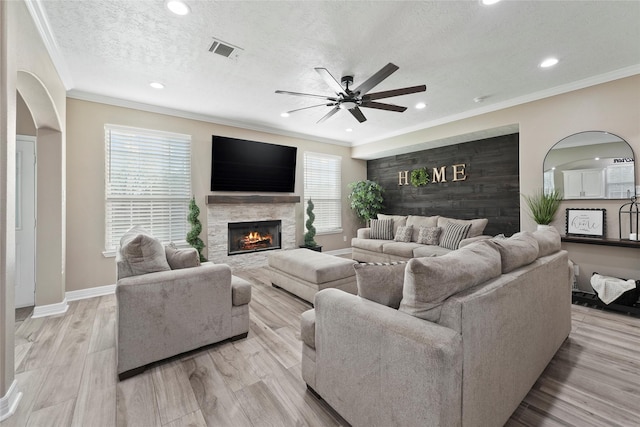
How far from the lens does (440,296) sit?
1155 mm

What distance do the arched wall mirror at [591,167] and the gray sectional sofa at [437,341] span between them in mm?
2556

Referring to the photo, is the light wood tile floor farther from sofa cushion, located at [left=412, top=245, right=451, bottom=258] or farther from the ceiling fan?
the ceiling fan

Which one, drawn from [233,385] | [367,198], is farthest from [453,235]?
[233,385]

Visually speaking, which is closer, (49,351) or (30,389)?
(30,389)

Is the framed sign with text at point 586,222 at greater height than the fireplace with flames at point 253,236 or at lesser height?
greater

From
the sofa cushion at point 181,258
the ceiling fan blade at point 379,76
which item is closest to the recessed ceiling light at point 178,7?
the ceiling fan blade at point 379,76

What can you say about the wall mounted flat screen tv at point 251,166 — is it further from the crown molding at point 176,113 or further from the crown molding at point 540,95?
the crown molding at point 540,95

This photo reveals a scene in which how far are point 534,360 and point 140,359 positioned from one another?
8.93 ft

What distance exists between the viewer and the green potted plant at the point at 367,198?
6348 millimetres

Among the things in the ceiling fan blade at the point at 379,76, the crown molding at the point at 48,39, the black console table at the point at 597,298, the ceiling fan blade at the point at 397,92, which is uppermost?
the crown molding at the point at 48,39

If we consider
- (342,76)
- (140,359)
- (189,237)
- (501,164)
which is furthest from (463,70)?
(189,237)

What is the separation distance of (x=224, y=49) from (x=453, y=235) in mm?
4215

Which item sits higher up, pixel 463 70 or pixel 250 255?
pixel 463 70

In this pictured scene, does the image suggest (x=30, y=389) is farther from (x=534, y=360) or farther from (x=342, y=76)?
(x=342, y=76)
